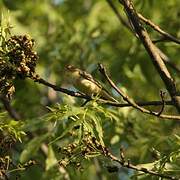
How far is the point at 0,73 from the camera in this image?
2.80 meters

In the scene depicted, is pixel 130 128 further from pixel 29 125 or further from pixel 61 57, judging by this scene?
pixel 29 125

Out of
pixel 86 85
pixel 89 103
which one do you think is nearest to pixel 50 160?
pixel 86 85

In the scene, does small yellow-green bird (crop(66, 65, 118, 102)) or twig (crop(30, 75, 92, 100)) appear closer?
twig (crop(30, 75, 92, 100))

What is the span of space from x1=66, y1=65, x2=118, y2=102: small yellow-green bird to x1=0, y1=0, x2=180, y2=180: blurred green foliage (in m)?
0.10

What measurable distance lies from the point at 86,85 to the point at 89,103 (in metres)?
0.27

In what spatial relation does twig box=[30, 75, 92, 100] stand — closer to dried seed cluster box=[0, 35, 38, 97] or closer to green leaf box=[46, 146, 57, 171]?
dried seed cluster box=[0, 35, 38, 97]

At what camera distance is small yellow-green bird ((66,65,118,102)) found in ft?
10.1

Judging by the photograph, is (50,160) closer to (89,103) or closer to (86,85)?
(86,85)

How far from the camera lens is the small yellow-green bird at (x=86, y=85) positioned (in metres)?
3.07

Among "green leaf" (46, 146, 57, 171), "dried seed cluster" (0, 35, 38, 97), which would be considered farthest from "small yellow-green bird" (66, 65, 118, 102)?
"green leaf" (46, 146, 57, 171)

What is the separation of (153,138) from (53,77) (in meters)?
3.36

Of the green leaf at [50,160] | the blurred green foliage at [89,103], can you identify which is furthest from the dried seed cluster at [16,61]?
the green leaf at [50,160]

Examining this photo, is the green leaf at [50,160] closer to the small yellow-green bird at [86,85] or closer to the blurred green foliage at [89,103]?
the blurred green foliage at [89,103]

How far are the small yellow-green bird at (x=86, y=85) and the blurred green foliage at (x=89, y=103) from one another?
0.10 metres
